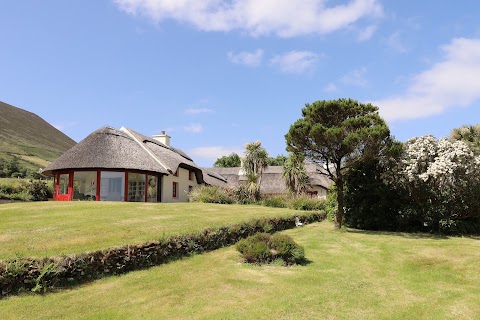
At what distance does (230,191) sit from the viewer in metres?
38.3

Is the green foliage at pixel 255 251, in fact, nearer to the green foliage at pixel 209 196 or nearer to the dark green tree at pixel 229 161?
the green foliage at pixel 209 196

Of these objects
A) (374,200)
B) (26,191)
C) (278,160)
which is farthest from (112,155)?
(278,160)

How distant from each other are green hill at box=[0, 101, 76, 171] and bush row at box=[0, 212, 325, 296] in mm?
66191

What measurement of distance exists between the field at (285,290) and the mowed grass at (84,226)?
1.10 feet

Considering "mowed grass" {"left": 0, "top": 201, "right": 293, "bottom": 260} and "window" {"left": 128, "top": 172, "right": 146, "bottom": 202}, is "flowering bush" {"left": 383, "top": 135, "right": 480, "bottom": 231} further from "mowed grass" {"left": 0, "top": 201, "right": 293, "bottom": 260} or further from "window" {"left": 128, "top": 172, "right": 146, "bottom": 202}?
"window" {"left": 128, "top": 172, "right": 146, "bottom": 202}

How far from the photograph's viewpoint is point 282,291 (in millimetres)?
10070

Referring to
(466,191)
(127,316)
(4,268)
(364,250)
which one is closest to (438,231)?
(466,191)

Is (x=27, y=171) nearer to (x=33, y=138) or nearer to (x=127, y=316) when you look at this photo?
(x=33, y=138)

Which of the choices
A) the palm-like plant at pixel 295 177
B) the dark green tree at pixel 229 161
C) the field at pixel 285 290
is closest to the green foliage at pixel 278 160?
the dark green tree at pixel 229 161

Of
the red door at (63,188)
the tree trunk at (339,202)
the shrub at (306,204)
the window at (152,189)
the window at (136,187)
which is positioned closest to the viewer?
the tree trunk at (339,202)

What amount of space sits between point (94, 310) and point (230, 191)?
29.8 m

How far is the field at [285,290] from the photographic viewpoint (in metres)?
8.63

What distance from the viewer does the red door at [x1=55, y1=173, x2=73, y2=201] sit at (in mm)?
29972

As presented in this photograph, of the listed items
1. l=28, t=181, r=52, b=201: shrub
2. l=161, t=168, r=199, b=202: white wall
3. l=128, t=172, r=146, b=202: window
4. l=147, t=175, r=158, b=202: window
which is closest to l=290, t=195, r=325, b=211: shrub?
l=161, t=168, r=199, b=202: white wall
